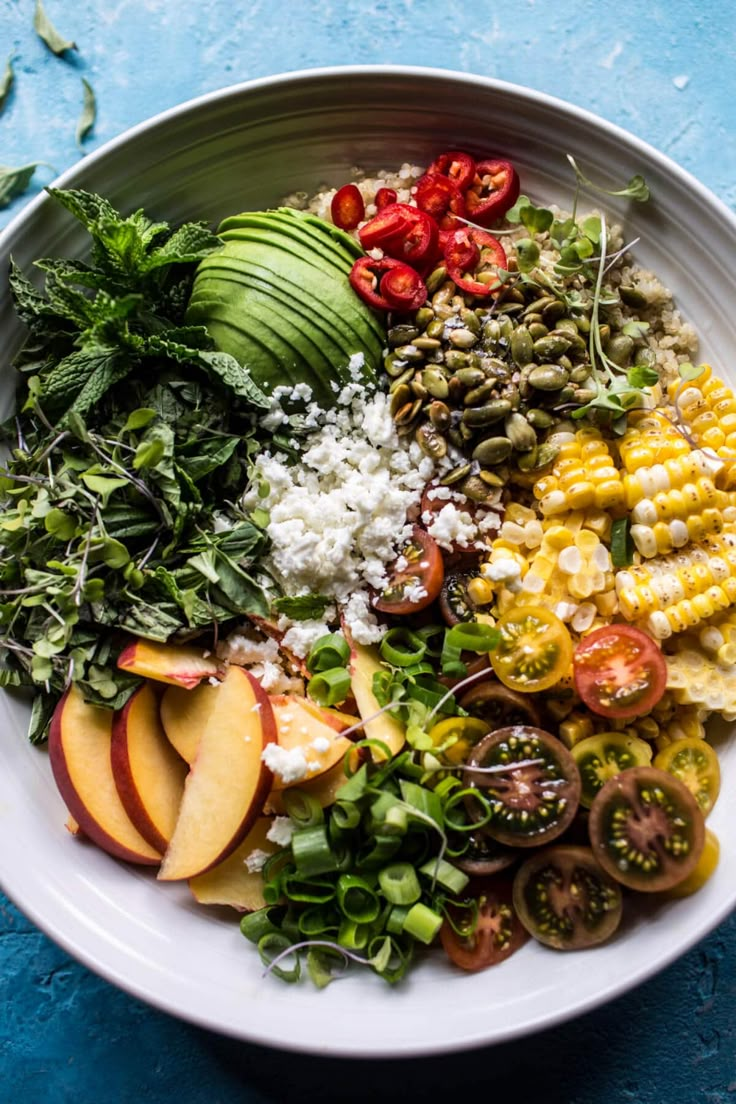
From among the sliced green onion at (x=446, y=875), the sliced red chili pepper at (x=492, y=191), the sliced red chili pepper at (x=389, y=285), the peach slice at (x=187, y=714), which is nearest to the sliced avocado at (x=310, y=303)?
the sliced red chili pepper at (x=389, y=285)

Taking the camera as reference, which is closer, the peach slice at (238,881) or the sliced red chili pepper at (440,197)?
the peach slice at (238,881)

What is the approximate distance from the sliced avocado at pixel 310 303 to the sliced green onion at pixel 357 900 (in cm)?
147

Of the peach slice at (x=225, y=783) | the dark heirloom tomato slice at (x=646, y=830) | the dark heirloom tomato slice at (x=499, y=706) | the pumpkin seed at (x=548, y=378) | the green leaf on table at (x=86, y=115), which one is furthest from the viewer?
the green leaf on table at (x=86, y=115)

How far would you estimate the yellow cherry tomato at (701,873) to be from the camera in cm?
230

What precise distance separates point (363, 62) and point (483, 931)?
113 inches

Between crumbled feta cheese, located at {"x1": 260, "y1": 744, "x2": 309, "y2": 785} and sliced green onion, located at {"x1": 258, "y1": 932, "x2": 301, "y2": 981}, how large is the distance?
0.45m

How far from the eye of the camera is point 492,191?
2.78 m

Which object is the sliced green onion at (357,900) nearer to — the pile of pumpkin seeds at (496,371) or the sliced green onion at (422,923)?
the sliced green onion at (422,923)

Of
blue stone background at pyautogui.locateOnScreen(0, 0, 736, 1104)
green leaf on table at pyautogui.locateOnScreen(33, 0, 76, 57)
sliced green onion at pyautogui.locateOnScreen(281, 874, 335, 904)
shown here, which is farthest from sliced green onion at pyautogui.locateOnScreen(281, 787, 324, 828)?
green leaf on table at pyautogui.locateOnScreen(33, 0, 76, 57)

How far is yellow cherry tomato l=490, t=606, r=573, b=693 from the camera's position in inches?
93.8

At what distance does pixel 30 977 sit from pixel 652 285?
9.38ft

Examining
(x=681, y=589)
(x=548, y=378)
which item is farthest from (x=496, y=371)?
(x=681, y=589)

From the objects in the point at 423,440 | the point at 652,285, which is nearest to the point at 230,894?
the point at 423,440

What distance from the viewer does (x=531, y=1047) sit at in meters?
2.69
